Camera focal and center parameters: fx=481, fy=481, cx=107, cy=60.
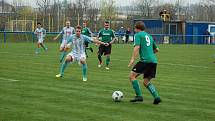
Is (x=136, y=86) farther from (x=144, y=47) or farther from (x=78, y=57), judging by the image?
(x=78, y=57)

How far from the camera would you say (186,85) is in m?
14.4

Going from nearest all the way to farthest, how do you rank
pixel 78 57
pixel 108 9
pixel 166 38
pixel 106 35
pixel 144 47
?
pixel 144 47 → pixel 78 57 → pixel 106 35 → pixel 166 38 → pixel 108 9

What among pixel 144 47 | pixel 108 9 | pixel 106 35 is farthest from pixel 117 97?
pixel 108 9

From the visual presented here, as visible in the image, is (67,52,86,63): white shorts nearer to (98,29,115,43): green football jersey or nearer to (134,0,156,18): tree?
(98,29,115,43): green football jersey

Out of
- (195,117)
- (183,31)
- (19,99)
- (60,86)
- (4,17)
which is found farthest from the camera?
(4,17)

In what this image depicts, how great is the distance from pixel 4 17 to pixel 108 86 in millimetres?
56012

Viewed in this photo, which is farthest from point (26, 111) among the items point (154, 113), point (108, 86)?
point (108, 86)

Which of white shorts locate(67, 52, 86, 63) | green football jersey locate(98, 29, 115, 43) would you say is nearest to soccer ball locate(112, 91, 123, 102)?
white shorts locate(67, 52, 86, 63)

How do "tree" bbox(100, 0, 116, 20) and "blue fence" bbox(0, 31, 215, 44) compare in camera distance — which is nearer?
"blue fence" bbox(0, 31, 215, 44)

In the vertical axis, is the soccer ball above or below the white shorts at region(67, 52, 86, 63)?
below

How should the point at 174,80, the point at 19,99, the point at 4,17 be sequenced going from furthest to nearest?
the point at 4,17, the point at 174,80, the point at 19,99

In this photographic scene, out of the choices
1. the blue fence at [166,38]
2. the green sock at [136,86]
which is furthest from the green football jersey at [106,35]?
the blue fence at [166,38]

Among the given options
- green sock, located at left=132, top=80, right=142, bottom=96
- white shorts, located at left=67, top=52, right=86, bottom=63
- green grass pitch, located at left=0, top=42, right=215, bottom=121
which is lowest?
green grass pitch, located at left=0, top=42, right=215, bottom=121

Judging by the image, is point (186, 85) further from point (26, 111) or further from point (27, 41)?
point (27, 41)
